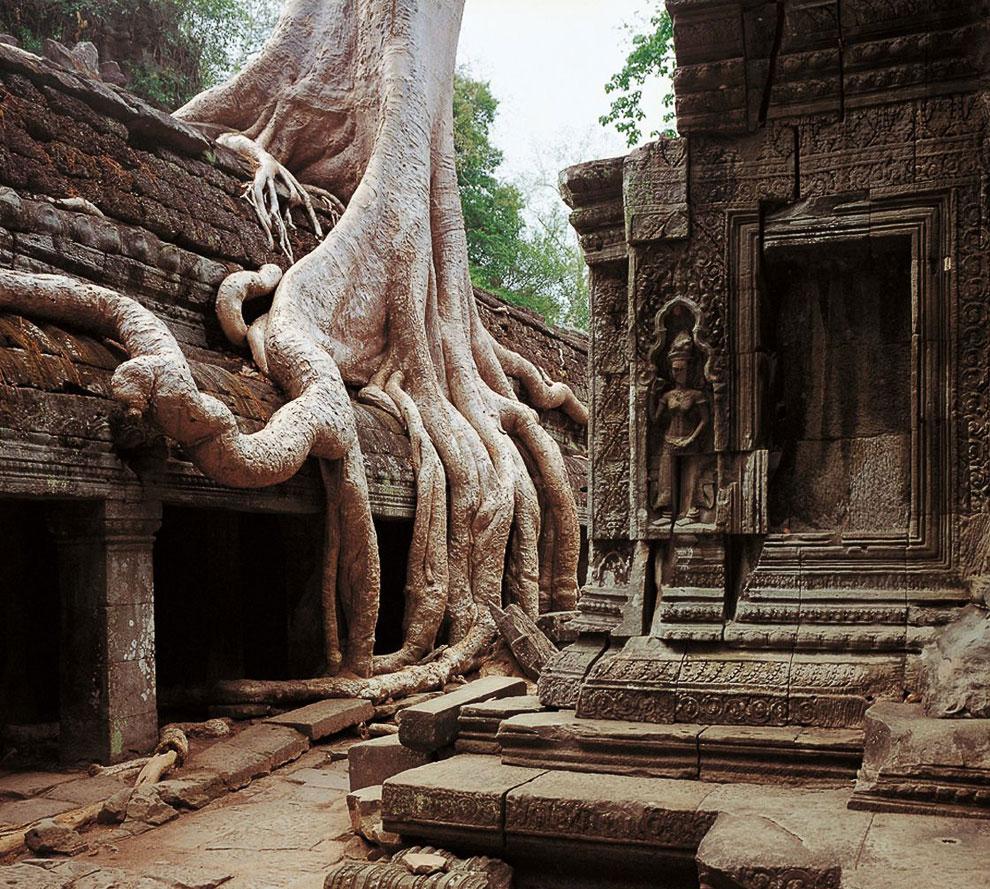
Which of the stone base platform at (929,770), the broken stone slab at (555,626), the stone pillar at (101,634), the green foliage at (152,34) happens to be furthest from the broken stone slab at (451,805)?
the green foliage at (152,34)

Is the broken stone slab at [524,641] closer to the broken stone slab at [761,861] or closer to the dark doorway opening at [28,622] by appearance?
the dark doorway opening at [28,622]

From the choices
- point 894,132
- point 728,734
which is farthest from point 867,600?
point 894,132

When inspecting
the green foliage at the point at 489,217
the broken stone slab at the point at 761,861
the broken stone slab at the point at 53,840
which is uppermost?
the green foliage at the point at 489,217

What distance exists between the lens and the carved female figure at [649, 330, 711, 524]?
4273 millimetres

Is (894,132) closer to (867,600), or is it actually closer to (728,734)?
(867,600)

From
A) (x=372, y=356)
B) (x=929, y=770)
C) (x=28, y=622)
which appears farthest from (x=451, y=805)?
(x=372, y=356)

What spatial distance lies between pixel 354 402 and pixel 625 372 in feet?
12.4

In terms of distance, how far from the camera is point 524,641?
791 cm

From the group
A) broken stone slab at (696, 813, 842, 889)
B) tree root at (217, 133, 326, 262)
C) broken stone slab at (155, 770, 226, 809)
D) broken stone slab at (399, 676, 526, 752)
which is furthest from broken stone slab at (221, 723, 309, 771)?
tree root at (217, 133, 326, 262)

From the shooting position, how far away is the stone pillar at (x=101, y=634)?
527cm

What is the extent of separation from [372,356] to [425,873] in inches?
232

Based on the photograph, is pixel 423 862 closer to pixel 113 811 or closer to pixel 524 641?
pixel 113 811

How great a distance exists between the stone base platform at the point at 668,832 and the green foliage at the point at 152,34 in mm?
12302

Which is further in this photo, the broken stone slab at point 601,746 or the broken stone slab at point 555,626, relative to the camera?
the broken stone slab at point 555,626
